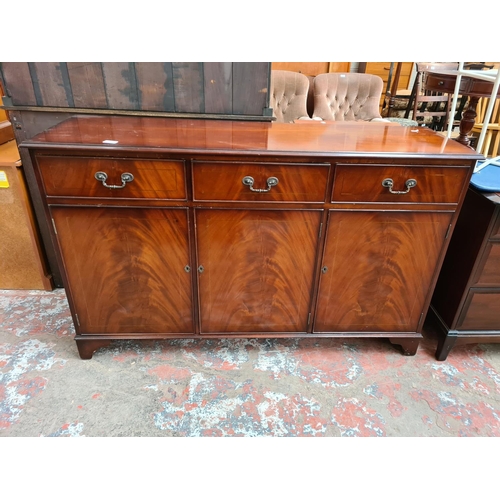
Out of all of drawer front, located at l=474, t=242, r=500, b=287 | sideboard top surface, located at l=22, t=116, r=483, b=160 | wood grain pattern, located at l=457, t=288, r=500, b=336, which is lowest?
wood grain pattern, located at l=457, t=288, r=500, b=336

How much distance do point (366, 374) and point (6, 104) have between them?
2.03m

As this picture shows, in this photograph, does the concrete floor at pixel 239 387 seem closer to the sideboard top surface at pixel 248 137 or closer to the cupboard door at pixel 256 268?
the cupboard door at pixel 256 268

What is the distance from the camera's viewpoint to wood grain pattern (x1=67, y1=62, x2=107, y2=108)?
5.31ft

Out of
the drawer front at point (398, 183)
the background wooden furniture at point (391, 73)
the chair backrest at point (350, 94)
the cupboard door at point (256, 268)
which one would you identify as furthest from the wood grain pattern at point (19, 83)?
the background wooden furniture at point (391, 73)

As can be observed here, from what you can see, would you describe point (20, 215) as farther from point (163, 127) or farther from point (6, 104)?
point (163, 127)

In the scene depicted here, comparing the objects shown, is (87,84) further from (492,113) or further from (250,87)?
(492,113)

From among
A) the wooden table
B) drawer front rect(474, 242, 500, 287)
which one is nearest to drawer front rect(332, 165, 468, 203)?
drawer front rect(474, 242, 500, 287)

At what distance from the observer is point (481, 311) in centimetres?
155

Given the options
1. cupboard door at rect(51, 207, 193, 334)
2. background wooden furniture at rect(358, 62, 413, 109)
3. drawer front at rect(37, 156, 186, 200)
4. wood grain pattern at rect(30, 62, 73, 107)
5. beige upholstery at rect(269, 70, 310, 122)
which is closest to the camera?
drawer front at rect(37, 156, 186, 200)

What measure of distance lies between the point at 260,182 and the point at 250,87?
0.64m

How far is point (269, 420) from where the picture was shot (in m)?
1.38

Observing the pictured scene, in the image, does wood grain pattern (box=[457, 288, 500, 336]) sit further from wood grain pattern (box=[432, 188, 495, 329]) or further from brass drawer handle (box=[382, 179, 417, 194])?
brass drawer handle (box=[382, 179, 417, 194])

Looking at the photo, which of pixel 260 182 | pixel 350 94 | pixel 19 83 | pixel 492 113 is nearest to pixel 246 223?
pixel 260 182

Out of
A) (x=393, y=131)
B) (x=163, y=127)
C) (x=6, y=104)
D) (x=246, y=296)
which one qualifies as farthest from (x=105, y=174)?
(x=393, y=131)
